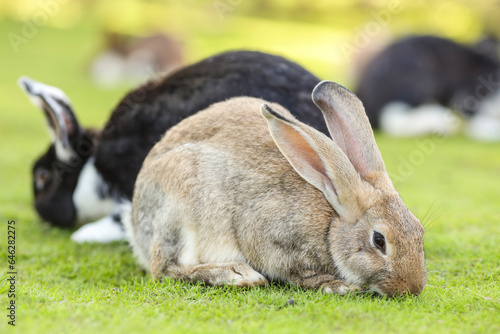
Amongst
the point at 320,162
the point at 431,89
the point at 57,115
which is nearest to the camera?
the point at 320,162

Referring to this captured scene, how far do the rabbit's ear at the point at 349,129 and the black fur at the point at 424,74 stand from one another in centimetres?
703

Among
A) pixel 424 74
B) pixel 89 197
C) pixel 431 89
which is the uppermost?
pixel 424 74

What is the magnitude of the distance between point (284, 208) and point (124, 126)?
2.21m

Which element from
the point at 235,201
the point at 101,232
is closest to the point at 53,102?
the point at 101,232

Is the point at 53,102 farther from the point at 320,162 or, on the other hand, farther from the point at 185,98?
the point at 320,162

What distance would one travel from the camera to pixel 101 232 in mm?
5535

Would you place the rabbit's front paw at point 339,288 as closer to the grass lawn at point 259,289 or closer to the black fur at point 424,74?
the grass lawn at point 259,289

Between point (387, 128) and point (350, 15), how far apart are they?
16.8 metres

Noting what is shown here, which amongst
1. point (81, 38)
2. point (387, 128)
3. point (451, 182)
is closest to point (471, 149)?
point (387, 128)

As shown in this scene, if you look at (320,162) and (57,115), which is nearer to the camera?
(320,162)

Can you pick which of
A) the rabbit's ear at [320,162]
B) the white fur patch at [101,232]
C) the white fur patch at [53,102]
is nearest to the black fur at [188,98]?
the white fur patch at [101,232]

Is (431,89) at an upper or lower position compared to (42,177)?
upper

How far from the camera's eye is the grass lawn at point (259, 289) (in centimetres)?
299

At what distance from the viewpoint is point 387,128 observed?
10742mm
